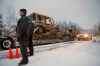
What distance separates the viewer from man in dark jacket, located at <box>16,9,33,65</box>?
2.44m

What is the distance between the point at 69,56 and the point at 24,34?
690 millimetres

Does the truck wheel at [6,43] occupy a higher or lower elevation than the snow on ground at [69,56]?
higher

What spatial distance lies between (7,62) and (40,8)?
2.79 ft

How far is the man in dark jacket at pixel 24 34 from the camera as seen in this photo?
2.44 metres

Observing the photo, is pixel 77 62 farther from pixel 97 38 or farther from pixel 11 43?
pixel 11 43

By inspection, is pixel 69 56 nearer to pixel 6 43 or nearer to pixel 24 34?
pixel 24 34

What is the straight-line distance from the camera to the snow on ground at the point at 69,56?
2.47m

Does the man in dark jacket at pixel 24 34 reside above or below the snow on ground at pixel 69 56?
above

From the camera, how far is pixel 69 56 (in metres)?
2.61

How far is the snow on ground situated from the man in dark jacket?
0.29 feet

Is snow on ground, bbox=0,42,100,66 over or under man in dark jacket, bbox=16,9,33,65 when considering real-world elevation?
under

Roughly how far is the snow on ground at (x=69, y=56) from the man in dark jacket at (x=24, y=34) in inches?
3.4

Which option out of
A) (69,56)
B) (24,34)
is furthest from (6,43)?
(69,56)

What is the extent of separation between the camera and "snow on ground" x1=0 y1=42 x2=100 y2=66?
247 cm
